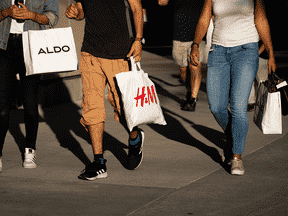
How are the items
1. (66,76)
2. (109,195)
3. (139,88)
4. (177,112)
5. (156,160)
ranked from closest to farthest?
(109,195) → (139,88) → (156,160) → (177,112) → (66,76)

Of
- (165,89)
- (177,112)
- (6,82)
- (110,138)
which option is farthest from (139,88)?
(165,89)

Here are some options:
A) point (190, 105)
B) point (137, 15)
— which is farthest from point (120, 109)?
point (190, 105)

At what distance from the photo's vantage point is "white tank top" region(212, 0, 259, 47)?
15.6 feet

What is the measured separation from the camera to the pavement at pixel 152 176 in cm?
387

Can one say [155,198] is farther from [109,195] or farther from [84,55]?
[84,55]

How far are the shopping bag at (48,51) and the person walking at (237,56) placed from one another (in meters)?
1.42

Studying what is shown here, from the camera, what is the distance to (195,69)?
8.30 meters

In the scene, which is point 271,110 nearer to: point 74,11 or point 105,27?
point 105,27

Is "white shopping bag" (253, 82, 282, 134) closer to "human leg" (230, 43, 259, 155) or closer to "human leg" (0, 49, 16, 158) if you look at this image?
"human leg" (230, 43, 259, 155)

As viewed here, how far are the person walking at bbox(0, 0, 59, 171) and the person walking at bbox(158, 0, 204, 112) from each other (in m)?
3.30

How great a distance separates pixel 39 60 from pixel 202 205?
212 centimetres

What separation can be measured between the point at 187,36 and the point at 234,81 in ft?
12.0

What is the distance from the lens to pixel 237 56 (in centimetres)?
479

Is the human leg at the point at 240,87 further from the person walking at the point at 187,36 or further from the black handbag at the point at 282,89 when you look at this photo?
the person walking at the point at 187,36
